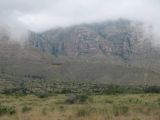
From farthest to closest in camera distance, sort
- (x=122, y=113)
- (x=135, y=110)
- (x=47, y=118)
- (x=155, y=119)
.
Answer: (x=135, y=110) < (x=122, y=113) < (x=47, y=118) < (x=155, y=119)

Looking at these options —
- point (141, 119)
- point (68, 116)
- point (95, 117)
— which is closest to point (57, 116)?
point (68, 116)

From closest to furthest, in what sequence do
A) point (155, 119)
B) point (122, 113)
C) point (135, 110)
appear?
1. point (155, 119)
2. point (122, 113)
3. point (135, 110)

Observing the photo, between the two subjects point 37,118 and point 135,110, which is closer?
point 37,118

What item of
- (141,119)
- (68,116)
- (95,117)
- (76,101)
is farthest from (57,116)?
(76,101)

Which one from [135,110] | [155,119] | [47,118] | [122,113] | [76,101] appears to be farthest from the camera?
[76,101]

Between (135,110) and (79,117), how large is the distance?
356cm

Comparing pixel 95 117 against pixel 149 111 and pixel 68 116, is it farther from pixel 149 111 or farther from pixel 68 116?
pixel 149 111

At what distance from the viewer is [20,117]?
18.8 m

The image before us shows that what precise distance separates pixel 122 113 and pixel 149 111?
1.49 m

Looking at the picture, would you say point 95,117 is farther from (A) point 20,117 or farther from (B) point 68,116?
(A) point 20,117

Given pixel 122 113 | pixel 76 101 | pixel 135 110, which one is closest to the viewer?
Result: pixel 122 113

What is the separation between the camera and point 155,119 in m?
16.8

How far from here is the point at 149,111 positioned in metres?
20.1

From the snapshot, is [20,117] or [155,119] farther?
[20,117]
